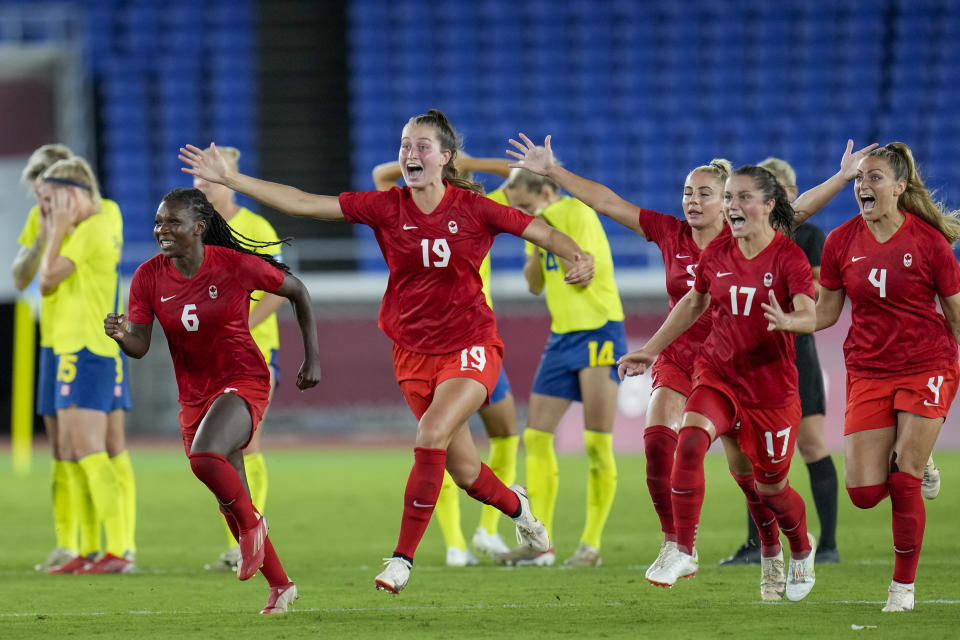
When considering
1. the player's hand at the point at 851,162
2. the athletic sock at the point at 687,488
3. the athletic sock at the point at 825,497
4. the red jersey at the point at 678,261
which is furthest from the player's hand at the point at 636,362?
the athletic sock at the point at 825,497

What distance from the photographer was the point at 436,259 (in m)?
6.24

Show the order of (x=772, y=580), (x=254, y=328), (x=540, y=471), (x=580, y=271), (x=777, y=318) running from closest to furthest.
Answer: (x=777, y=318)
(x=580, y=271)
(x=772, y=580)
(x=254, y=328)
(x=540, y=471)

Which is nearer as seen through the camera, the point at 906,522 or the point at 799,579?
the point at 906,522

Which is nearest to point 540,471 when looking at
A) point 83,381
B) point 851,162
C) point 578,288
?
point 578,288

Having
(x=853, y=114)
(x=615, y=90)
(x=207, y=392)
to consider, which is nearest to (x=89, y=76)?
(x=615, y=90)

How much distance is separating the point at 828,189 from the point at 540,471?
248cm

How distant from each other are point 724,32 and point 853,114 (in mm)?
2385

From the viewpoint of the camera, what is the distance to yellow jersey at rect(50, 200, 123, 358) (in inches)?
315

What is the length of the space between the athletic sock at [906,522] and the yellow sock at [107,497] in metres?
4.43

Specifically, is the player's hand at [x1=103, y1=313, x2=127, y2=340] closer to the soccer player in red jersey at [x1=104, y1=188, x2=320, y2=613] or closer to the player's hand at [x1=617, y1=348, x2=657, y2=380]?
the soccer player in red jersey at [x1=104, y1=188, x2=320, y2=613]

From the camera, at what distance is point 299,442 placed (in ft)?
61.0

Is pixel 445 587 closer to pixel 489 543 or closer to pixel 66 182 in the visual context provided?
pixel 489 543

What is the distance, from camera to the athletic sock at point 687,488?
596cm

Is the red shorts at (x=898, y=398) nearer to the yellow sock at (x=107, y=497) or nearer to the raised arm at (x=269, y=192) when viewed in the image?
the raised arm at (x=269, y=192)
